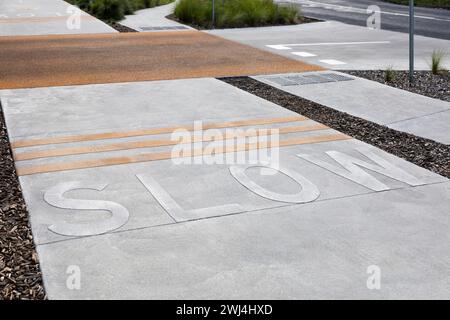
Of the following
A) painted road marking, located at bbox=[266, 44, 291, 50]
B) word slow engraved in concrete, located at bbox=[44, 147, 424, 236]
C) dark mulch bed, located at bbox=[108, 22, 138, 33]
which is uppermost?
dark mulch bed, located at bbox=[108, 22, 138, 33]

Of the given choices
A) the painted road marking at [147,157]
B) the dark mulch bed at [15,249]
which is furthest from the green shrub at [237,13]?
the dark mulch bed at [15,249]

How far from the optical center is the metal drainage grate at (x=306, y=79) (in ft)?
35.4

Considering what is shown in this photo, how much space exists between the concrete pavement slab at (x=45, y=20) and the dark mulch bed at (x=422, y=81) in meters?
8.43

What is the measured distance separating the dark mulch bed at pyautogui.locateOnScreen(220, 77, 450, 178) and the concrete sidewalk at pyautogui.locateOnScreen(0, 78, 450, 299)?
9.3 inches

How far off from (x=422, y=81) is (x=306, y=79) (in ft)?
6.23

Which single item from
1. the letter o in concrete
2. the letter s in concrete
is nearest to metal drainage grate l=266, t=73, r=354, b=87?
the letter o in concrete

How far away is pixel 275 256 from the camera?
14.9 ft

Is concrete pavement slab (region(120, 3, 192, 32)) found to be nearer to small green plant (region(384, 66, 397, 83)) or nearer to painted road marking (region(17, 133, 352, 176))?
small green plant (region(384, 66, 397, 83))

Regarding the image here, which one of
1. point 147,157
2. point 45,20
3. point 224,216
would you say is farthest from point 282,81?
point 45,20

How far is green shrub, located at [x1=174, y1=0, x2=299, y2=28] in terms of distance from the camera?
19.3 meters

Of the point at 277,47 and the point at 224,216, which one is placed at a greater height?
the point at 277,47

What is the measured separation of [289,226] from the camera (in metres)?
5.05

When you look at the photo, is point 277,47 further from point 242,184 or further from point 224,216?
point 224,216

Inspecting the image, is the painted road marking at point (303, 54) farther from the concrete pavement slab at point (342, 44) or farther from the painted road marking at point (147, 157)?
the painted road marking at point (147, 157)
